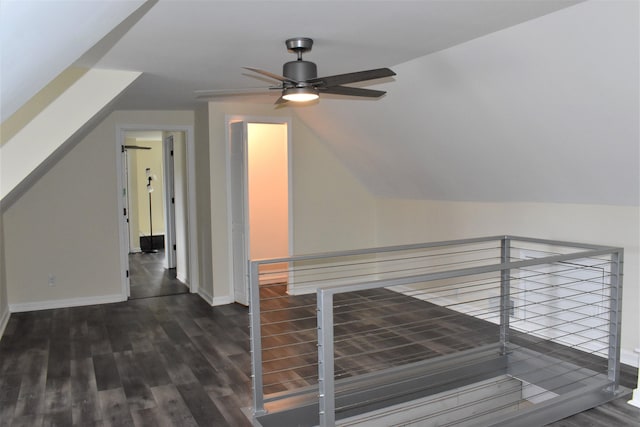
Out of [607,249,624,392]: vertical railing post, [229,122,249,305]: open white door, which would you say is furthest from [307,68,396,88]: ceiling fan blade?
[229,122,249,305]: open white door

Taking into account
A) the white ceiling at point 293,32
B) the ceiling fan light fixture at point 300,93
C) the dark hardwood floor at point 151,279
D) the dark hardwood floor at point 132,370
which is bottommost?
the dark hardwood floor at point 132,370

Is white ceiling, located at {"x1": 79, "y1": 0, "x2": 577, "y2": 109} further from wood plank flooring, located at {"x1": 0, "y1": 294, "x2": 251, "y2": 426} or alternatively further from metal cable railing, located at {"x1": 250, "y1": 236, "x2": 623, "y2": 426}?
wood plank flooring, located at {"x1": 0, "y1": 294, "x2": 251, "y2": 426}

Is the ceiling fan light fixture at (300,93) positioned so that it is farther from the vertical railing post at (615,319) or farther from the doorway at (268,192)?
the doorway at (268,192)

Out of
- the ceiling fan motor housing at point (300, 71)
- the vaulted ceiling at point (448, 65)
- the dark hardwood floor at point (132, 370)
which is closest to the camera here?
the vaulted ceiling at point (448, 65)

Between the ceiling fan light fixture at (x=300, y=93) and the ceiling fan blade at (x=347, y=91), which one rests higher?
the ceiling fan blade at (x=347, y=91)

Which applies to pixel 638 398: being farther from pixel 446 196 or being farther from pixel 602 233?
pixel 446 196

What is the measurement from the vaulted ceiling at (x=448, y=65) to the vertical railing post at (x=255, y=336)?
1.40 m

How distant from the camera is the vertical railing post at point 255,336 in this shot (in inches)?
111

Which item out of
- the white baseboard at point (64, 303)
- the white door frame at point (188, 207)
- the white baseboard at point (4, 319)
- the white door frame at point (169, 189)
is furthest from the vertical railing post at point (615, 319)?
the white door frame at point (169, 189)

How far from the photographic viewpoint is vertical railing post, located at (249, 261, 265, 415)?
282 centimetres

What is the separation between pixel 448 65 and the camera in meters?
3.36

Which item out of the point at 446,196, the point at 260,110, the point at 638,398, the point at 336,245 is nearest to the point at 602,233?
the point at 638,398

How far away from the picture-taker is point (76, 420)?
2922 mm

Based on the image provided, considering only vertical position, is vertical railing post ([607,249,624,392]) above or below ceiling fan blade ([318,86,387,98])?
below
